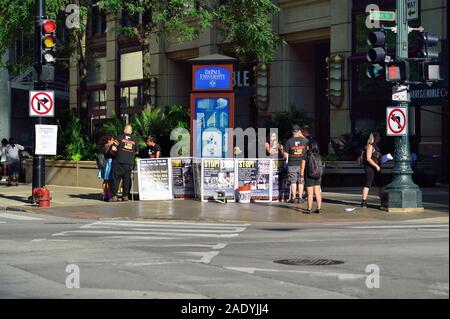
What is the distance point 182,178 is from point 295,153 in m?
3.75

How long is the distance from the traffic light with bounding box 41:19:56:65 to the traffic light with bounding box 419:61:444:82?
29.2 ft

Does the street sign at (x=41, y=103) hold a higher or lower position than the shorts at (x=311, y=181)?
higher

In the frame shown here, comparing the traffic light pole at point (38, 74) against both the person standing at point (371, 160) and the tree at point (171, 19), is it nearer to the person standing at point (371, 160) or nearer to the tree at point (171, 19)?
the tree at point (171, 19)

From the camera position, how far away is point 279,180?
21922 millimetres

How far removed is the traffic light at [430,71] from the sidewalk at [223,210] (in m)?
2.30

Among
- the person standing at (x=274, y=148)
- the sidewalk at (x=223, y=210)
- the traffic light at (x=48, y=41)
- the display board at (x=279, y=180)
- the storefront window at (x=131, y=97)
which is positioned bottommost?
the sidewalk at (x=223, y=210)

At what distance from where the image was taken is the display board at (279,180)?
2188 cm

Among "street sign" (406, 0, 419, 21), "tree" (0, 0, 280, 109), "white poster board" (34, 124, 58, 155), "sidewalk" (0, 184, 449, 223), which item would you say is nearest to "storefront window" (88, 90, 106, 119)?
"tree" (0, 0, 280, 109)

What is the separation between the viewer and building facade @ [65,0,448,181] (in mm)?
30484

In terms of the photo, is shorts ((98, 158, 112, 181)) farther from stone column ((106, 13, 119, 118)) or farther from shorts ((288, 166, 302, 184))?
stone column ((106, 13, 119, 118))

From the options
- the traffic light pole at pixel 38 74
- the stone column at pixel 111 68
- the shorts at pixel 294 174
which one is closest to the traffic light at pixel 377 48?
the shorts at pixel 294 174

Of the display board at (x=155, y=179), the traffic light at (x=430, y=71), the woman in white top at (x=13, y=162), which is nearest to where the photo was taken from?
the traffic light at (x=430, y=71)

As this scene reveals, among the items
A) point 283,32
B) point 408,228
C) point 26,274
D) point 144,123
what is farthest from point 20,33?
point 26,274

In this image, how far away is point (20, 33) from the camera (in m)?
30.4
